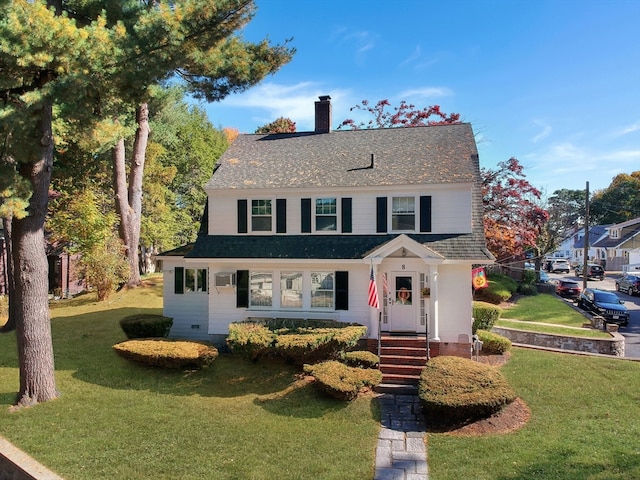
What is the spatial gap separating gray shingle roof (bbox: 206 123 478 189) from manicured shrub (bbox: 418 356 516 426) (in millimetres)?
6281

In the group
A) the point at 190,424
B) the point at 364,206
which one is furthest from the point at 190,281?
the point at 190,424

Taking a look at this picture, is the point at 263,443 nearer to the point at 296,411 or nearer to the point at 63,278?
the point at 296,411

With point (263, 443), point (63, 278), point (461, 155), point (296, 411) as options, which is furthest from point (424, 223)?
point (63, 278)

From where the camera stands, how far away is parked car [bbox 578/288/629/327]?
21938 millimetres

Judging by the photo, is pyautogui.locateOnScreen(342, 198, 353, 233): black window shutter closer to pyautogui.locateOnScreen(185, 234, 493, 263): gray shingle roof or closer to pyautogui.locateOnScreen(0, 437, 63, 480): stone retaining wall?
pyautogui.locateOnScreen(185, 234, 493, 263): gray shingle roof

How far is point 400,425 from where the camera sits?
943cm

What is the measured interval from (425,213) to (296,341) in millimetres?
6106

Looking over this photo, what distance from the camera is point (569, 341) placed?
16.2 m

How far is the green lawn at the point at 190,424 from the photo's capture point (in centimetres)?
746

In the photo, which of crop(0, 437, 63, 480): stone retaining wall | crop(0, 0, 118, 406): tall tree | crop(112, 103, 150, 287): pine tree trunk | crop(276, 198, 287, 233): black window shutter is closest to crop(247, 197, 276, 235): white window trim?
crop(276, 198, 287, 233): black window shutter

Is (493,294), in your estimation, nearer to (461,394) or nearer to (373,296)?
(373,296)

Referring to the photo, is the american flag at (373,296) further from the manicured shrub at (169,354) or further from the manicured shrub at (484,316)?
the manicured shrub at (484,316)

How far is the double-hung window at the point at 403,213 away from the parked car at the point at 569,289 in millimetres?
22407

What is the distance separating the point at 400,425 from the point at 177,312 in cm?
990
